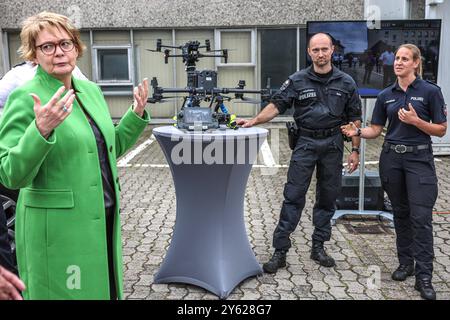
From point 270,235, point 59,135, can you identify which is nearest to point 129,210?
point 270,235

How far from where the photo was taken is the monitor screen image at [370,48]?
17.7 ft

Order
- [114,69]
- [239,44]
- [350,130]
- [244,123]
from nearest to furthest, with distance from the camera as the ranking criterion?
1. [244,123]
2. [350,130]
3. [239,44]
4. [114,69]

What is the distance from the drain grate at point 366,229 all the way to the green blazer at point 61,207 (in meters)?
3.67

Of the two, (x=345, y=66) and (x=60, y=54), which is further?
(x=345, y=66)

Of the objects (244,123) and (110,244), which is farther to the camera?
(244,123)

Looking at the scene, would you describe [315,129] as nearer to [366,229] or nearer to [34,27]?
[366,229]

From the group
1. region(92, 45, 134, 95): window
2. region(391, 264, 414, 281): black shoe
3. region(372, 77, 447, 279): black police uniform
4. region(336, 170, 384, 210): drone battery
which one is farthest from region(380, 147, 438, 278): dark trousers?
region(92, 45, 134, 95): window

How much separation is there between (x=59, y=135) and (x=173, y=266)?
7.06ft

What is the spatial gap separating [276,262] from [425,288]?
1232mm

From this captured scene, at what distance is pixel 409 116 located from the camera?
375cm

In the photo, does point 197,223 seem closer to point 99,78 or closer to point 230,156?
point 230,156

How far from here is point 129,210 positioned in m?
6.29

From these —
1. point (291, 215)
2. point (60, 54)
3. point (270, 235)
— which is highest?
point (60, 54)

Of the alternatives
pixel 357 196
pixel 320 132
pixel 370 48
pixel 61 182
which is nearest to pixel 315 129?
pixel 320 132
